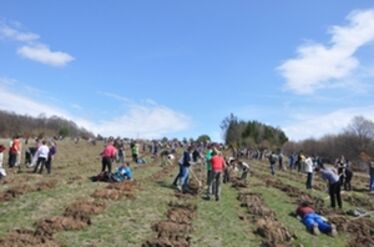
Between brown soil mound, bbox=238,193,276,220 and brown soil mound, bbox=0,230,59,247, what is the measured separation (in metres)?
9.23

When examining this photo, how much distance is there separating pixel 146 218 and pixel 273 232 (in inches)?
178

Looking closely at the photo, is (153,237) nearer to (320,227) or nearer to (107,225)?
(107,225)

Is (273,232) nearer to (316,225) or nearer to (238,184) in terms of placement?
(316,225)

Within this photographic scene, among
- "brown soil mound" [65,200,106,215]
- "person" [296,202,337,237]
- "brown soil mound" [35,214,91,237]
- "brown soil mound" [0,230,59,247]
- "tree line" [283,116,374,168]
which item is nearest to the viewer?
"brown soil mound" [0,230,59,247]

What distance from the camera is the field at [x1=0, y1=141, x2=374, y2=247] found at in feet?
46.3

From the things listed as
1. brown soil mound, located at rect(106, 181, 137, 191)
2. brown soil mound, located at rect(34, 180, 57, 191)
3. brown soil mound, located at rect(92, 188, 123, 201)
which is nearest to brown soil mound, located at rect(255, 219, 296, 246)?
brown soil mound, located at rect(92, 188, 123, 201)

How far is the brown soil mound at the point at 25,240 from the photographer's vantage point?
12235mm

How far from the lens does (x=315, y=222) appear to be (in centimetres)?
1761

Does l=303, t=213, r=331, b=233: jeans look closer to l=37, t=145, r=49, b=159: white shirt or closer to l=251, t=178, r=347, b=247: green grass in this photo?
l=251, t=178, r=347, b=247: green grass

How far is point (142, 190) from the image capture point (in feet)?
79.2

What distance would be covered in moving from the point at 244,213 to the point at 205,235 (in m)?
5.11

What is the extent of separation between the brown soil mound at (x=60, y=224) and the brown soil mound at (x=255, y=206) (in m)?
7.26

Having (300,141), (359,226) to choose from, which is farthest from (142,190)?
(300,141)

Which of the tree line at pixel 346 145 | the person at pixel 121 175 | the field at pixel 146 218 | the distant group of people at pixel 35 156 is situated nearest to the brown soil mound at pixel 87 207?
the field at pixel 146 218
